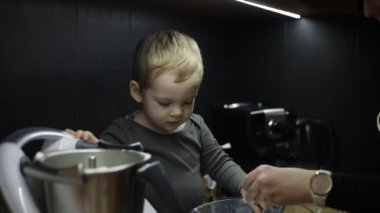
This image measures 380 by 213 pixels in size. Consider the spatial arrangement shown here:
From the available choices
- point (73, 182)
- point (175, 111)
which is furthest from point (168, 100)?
point (73, 182)

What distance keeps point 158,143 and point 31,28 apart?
312mm

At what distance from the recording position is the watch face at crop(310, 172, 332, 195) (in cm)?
77

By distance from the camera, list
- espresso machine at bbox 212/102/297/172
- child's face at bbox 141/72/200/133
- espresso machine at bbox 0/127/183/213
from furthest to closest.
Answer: espresso machine at bbox 212/102/297/172
child's face at bbox 141/72/200/133
espresso machine at bbox 0/127/183/213

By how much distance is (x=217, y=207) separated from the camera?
697 mm

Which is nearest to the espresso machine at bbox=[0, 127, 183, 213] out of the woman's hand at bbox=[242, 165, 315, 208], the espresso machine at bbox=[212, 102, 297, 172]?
the woman's hand at bbox=[242, 165, 315, 208]

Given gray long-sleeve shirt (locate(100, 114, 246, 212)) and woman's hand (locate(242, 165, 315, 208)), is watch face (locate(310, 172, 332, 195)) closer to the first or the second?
woman's hand (locate(242, 165, 315, 208))

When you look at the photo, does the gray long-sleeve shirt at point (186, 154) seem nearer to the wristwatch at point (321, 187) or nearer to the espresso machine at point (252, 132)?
the wristwatch at point (321, 187)

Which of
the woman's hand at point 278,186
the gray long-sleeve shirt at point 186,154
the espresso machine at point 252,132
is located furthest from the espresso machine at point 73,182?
the espresso machine at point 252,132

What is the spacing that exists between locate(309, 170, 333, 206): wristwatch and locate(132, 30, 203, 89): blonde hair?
0.29 m

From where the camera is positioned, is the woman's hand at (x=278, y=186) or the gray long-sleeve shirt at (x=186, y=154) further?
the gray long-sleeve shirt at (x=186, y=154)

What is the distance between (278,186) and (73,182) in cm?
42

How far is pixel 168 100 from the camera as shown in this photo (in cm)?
88

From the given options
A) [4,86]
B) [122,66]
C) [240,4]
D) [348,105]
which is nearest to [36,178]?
[4,86]

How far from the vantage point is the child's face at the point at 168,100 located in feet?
2.88
